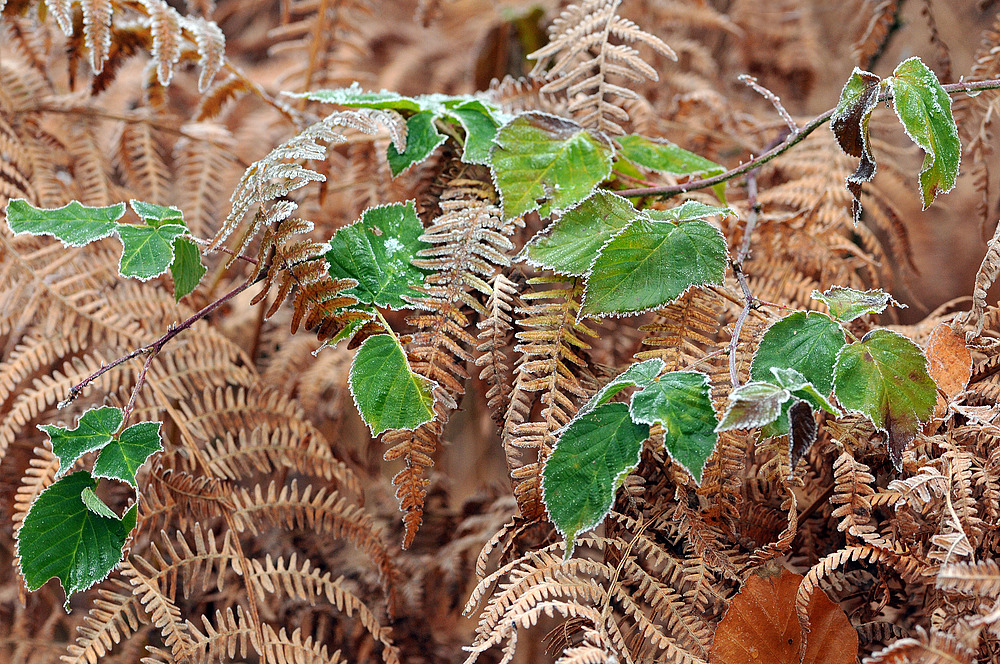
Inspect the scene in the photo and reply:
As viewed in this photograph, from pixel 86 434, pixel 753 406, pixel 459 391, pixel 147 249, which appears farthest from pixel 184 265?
pixel 753 406

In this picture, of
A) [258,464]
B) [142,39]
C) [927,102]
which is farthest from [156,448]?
[927,102]

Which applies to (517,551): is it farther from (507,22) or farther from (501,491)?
(507,22)

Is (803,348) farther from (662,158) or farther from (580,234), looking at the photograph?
(662,158)

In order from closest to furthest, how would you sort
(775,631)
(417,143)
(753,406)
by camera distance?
(753,406) → (775,631) → (417,143)

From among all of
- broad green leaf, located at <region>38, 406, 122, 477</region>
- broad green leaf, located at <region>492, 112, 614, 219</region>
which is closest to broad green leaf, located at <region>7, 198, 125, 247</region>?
broad green leaf, located at <region>38, 406, 122, 477</region>

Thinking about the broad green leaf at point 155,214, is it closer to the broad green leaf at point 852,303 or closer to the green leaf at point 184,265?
the green leaf at point 184,265

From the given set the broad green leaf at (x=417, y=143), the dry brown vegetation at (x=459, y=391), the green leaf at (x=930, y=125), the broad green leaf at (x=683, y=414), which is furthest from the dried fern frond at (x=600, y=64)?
the broad green leaf at (x=683, y=414)
